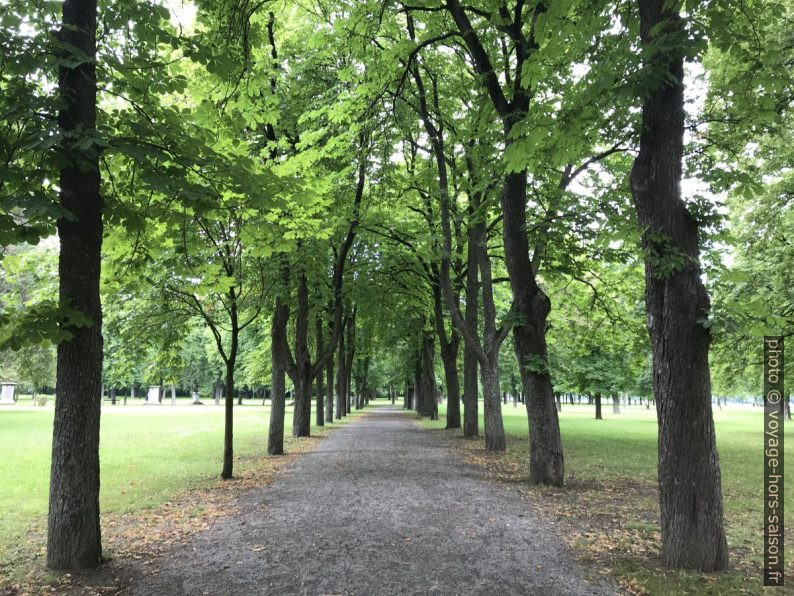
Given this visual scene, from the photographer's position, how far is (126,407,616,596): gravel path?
15.6ft

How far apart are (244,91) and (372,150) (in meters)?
5.87

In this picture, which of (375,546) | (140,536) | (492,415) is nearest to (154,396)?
(492,415)

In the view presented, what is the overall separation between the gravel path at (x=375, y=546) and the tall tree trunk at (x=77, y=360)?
0.90 metres

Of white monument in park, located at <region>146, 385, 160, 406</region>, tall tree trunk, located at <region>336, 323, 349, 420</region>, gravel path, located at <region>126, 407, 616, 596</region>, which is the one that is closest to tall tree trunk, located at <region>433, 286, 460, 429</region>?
tall tree trunk, located at <region>336, 323, 349, 420</region>

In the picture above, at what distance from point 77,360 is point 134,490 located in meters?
5.23

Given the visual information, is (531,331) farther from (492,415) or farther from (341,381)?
(341,381)

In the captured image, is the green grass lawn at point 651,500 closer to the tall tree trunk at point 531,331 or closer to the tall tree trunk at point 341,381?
the tall tree trunk at point 531,331

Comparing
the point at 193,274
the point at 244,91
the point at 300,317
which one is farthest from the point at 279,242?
the point at 300,317

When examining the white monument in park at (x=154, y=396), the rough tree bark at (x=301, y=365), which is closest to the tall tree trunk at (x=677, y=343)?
the rough tree bark at (x=301, y=365)

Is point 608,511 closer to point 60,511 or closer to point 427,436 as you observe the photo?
point 60,511

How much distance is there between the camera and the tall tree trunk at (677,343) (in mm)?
4992

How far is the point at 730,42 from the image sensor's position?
5.52 meters

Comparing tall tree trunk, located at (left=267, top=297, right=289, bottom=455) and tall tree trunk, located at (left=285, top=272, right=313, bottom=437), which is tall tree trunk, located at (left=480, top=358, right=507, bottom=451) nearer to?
tall tree trunk, located at (left=267, top=297, right=289, bottom=455)

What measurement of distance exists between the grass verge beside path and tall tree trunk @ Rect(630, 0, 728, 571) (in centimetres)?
561
